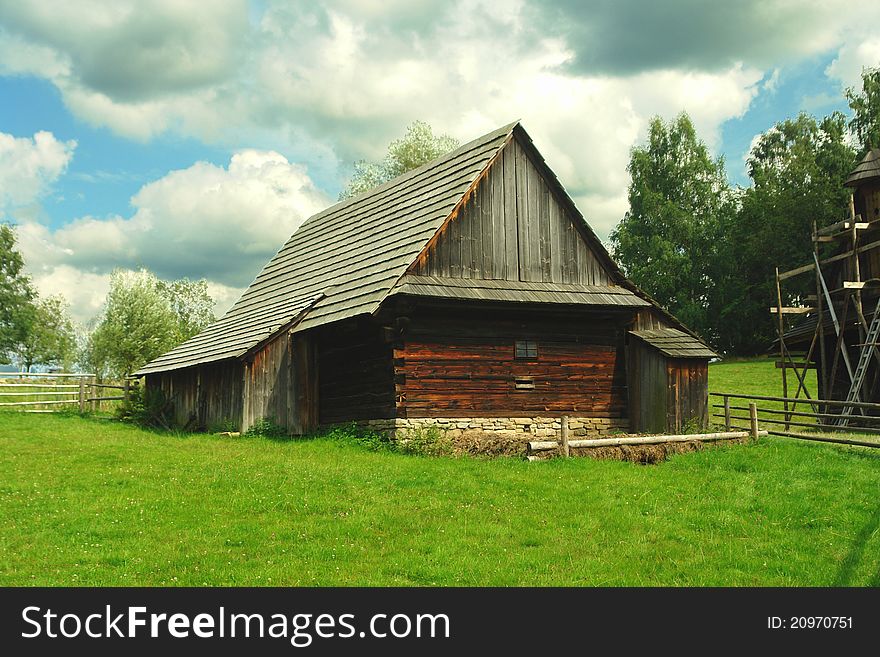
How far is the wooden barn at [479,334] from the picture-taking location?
64.0 feet

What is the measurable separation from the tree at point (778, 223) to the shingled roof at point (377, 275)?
31.5m

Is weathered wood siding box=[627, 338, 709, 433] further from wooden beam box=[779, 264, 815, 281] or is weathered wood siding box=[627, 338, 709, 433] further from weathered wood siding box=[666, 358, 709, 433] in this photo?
wooden beam box=[779, 264, 815, 281]

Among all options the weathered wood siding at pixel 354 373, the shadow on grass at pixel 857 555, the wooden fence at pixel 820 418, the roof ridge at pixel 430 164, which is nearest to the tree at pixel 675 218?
the wooden fence at pixel 820 418

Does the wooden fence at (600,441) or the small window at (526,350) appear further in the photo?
the small window at (526,350)

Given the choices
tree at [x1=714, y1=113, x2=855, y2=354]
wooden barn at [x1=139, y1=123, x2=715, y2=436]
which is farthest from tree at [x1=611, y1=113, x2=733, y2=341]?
wooden barn at [x1=139, y1=123, x2=715, y2=436]

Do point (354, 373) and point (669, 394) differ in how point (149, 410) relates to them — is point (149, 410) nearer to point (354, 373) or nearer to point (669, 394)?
point (354, 373)

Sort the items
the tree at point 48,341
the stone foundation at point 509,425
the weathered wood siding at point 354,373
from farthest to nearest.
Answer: the tree at point 48,341 → the weathered wood siding at point 354,373 → the stone foundation at point 509,425

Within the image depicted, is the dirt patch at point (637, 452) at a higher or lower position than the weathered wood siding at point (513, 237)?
lower

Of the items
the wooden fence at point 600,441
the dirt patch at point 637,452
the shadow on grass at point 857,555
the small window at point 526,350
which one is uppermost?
the small window at point 526,350

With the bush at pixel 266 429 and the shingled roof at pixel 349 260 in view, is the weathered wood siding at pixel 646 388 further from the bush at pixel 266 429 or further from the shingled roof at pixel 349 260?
the bush at pixel 266 429

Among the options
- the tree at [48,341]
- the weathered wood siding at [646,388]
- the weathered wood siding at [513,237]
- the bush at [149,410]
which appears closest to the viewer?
the weathered wood siding at [513,237]

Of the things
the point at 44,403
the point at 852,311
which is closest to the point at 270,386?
the point at 44,403

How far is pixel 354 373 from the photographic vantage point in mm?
20641
